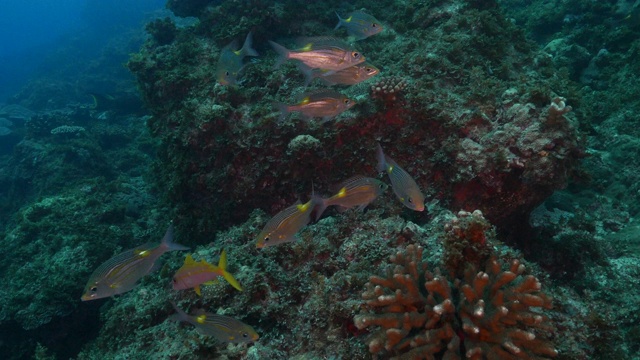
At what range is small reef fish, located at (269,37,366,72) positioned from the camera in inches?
164

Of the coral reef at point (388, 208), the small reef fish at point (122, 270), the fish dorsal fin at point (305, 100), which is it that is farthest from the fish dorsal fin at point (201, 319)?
the fish dorsal fin at point (305, 100)

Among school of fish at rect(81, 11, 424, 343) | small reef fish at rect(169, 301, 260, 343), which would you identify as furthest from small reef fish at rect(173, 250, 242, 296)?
small reef fish at rect(169, 301, 260, 343)

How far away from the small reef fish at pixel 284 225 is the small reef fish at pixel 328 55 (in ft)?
6.02

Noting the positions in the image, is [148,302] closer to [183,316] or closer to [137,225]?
[183,316]

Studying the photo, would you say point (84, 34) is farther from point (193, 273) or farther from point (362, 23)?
point (193, 273)

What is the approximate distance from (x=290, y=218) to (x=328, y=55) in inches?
82.5

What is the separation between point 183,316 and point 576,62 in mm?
12587

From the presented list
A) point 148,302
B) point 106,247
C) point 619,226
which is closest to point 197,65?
point 106,247

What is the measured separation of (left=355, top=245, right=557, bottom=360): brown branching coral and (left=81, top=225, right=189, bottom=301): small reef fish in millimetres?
2174

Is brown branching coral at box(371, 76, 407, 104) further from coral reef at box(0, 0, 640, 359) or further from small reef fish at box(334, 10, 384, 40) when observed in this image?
small reef fish at box(334, 10, 384, 40)

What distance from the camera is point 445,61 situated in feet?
19.9

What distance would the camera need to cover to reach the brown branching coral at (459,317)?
104 inches

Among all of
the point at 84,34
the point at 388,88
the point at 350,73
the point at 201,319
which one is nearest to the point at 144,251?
the point at 201,319

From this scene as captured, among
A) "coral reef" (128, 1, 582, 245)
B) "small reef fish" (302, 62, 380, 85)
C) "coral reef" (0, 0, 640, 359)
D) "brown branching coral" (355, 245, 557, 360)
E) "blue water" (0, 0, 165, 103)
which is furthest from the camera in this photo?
"blue water" (0, 0, 165, 103)
